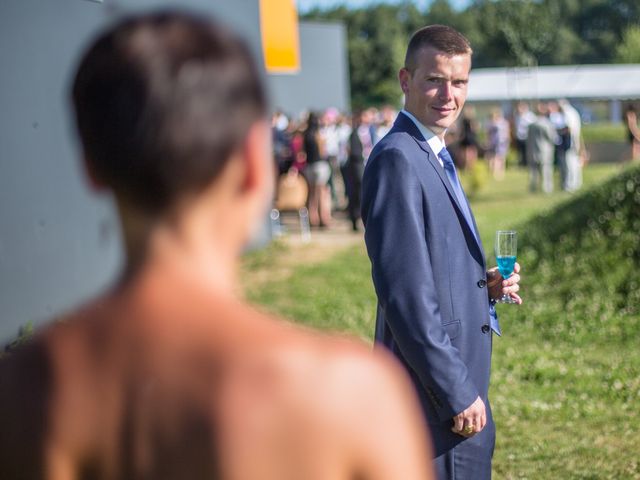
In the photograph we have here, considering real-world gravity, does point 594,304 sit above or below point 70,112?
below

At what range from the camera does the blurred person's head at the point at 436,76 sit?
11.9ft

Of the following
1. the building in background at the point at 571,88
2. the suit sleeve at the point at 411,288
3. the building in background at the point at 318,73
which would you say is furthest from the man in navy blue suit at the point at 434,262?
the building in background at the point at 571,88

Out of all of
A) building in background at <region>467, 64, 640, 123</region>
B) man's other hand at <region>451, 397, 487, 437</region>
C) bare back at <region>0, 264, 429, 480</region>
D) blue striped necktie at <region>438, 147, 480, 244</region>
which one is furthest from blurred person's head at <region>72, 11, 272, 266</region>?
building in background at <region>467, 64, 640, 123</region>

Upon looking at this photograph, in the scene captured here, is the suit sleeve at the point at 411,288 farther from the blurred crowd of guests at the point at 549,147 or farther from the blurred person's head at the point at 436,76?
the blurred crowd of guests at the point at 549,147

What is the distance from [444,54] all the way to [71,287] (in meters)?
6.47

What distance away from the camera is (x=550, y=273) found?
10.8 m

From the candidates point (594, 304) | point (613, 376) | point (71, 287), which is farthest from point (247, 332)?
point (594, 304)

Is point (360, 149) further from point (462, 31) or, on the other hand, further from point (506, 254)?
point (462, 31)

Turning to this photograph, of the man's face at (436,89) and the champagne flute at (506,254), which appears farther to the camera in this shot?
the champagne flute at (506,254)

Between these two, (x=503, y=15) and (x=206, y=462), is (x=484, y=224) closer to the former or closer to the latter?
(x=206, y=462)

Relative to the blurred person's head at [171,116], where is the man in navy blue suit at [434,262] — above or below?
below

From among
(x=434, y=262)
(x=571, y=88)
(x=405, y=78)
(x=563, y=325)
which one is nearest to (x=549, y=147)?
(x=563, y=325)

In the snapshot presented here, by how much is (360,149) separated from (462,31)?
99708mm

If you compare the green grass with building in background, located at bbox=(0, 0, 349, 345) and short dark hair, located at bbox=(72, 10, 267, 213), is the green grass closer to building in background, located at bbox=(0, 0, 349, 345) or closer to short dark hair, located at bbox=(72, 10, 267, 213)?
building in background, located at bbox=(0, 0, 349, 345)
